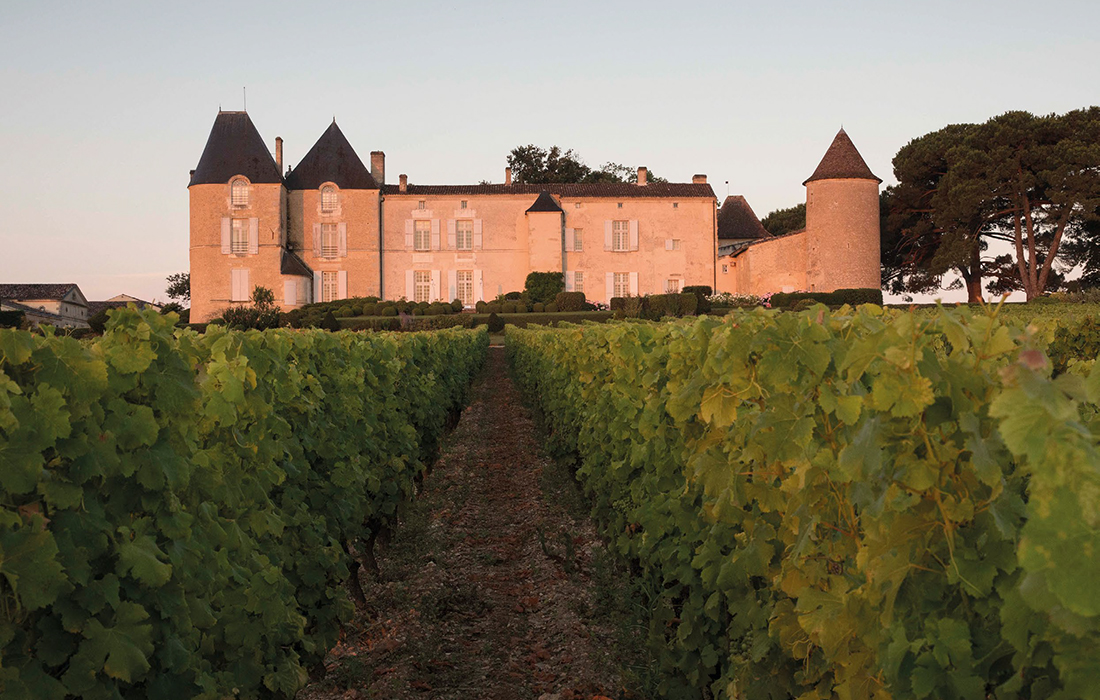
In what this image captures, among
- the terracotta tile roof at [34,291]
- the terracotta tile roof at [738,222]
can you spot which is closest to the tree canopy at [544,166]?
the terracotta tile roof at [738,222]

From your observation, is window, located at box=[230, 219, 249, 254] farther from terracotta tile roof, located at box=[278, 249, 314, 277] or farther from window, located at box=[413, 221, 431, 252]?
window, located at box=[413, 221, 431, 252]

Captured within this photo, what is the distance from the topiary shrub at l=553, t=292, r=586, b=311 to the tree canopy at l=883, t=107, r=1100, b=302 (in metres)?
15.8

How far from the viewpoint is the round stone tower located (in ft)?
116

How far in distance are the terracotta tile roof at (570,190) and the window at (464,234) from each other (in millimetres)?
1472

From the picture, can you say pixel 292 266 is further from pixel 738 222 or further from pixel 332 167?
pixel 738 222

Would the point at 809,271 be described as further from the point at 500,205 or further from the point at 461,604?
the point at 461,604

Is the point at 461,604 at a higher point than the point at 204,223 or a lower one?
lower

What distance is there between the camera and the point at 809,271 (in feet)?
120

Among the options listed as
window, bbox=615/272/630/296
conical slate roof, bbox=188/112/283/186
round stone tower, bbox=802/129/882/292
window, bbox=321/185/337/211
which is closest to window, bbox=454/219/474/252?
window, bbox=321/185/337/211

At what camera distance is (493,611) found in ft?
13.9

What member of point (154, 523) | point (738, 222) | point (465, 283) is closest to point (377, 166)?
point (465, 283)

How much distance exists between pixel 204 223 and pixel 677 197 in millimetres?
22802

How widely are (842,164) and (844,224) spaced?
2921 millimetres

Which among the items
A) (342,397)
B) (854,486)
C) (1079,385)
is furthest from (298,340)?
(1079,385)
